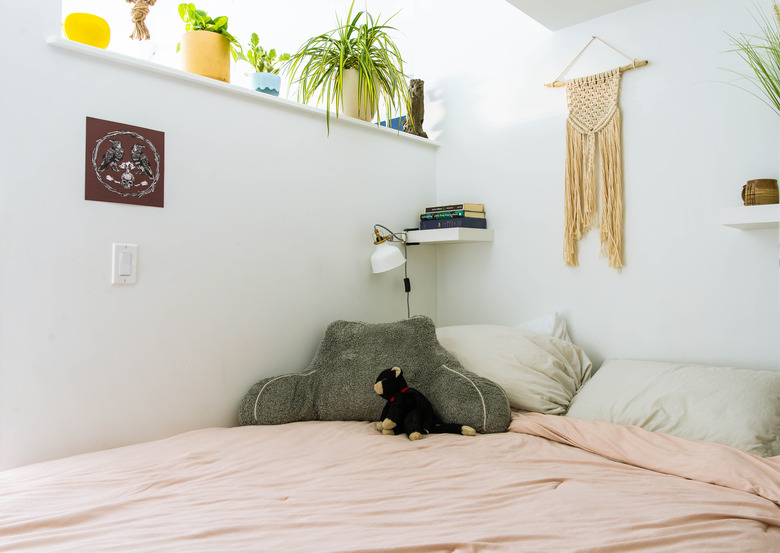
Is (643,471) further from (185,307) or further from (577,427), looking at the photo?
(185,307)

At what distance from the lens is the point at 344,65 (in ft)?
7.93

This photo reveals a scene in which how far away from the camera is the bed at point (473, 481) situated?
107cm

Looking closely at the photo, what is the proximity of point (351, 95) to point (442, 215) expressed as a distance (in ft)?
2.42

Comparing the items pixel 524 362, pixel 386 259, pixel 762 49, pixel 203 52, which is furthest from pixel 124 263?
pixel 762 49

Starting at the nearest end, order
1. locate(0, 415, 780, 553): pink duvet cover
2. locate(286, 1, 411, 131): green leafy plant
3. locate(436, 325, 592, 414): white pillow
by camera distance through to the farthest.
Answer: locate(0, 415, 780, 553): pink duvet cover → locate(436, 325, 592, 414): white pillow → locate(286, 1, 411, 131): green leafy plant

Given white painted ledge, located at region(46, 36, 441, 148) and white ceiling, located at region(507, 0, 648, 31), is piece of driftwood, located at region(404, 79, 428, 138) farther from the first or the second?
white ceiling, located at region(507, 0, 648, 31)

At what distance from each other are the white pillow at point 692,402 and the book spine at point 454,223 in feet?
3.16

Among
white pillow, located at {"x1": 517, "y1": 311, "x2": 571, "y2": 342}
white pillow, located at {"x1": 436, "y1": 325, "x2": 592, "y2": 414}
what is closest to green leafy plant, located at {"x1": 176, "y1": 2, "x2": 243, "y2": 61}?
white pillow, located at {"x1": 436, "y1": 325, "x2": 592, "y2": 414}

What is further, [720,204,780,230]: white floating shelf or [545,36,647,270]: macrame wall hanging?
[545,36,647,270]: macrame wall hanging

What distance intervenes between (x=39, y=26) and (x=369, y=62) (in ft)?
4.11

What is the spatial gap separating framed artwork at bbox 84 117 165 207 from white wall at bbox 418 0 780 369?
1.61 meters

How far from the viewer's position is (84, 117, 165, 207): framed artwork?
1665 millimetres

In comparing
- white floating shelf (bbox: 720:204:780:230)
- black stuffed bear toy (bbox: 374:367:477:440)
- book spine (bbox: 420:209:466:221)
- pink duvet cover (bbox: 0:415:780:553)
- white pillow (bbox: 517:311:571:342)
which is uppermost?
book spine (bbox: 420:209:466:221)

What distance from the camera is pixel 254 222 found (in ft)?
6.93
